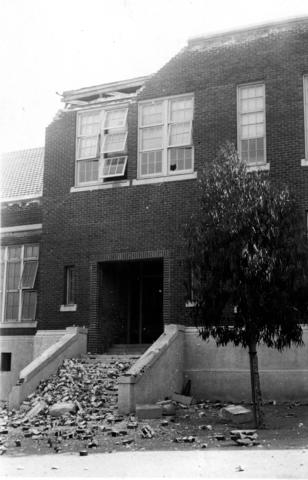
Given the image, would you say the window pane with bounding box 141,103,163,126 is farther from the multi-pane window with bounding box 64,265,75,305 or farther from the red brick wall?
the multi-pane window with bounding box 64,265,75,305

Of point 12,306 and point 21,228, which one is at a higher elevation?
point 21,228

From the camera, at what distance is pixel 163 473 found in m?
10.8

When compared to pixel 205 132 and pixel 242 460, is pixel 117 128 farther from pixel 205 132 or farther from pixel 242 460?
pixel 242 460

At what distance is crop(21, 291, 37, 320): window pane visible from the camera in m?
25.1

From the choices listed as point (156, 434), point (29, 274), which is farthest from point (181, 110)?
point (156, 434)

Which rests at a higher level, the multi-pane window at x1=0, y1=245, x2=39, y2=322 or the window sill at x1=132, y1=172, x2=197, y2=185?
the window sill at x1=132, y1=172, x2=197, y2=185

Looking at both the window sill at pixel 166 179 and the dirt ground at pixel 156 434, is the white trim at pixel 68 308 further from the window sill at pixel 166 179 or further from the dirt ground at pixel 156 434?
the dirt ground at pixel 156 434

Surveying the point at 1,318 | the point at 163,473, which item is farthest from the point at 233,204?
the point at 1,318

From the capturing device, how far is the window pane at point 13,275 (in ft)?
84.4

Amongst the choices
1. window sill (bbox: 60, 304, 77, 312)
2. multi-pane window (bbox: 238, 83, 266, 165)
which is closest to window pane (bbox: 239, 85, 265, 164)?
multi-pane window (bbox: 238, 83, 266, 165)

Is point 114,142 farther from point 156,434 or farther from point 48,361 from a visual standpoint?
point 156,434

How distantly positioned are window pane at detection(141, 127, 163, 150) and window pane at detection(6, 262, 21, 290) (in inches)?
265

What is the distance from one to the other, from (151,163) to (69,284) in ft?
15.0

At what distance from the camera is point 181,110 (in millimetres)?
22047
